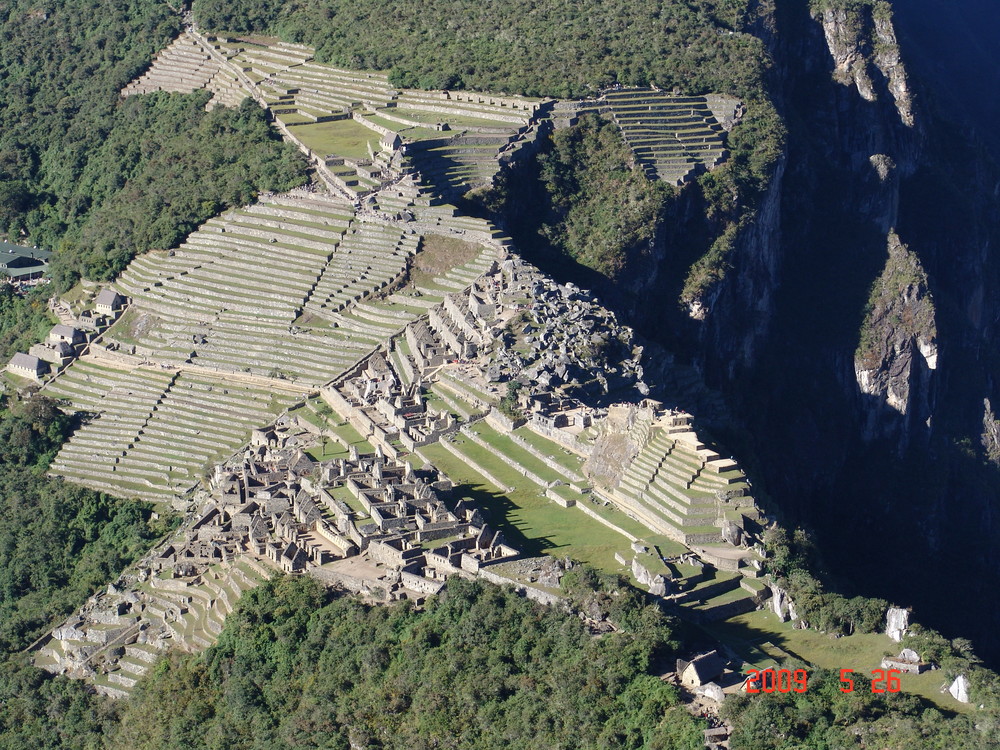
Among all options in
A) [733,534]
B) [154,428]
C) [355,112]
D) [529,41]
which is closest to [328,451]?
[154,428]

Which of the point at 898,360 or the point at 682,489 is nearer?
the point at 682,489

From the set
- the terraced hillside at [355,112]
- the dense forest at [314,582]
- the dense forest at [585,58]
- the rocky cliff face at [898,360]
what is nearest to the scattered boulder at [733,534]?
the dense forest at [314,582]

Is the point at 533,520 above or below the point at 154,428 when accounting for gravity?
above

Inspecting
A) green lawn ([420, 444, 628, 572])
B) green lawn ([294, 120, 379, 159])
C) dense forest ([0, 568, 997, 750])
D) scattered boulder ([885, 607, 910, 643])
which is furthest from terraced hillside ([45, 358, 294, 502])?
scattered boulder ([885, 607, 910, 643])

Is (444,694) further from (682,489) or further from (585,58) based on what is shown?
(585,58)
